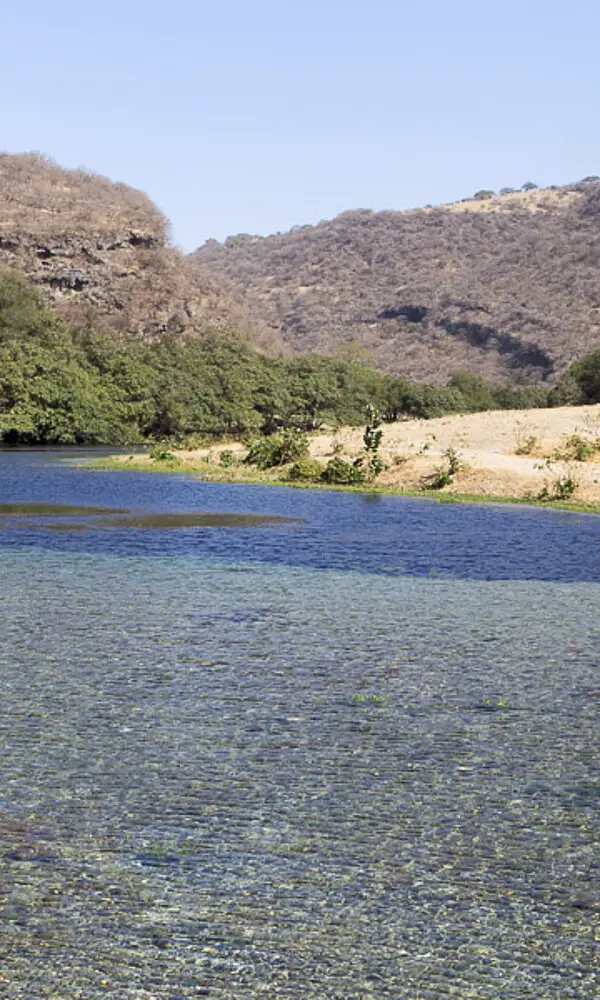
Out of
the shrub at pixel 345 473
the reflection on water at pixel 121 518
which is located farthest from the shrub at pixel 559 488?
the reflection on water at pixel 121 518

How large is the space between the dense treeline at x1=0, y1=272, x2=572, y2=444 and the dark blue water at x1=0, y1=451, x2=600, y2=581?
34927 mm

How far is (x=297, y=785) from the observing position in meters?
10.5

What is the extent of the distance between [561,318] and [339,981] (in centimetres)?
14440

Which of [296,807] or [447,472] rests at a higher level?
[447,472]

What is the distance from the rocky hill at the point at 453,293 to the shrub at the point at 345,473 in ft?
298

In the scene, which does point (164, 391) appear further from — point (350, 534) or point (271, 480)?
point (350, 534)

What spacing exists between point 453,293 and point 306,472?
117626 millimetres

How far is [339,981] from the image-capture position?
7.05m

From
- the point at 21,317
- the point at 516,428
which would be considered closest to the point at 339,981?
the point at 516,428

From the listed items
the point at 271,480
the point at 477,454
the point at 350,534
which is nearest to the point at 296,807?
the point at 350,534

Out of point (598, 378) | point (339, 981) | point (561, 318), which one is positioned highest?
point (561, 318)

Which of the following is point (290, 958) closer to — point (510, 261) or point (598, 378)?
point (598, 378)

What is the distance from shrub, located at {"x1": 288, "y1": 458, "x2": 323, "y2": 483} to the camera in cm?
5050

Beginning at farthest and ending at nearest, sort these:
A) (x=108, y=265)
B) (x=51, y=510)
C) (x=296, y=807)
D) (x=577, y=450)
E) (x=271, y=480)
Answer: (x=108, y=265), (x=271, y=480), (x=577, y=450), (x=51, y=510), (x=296, y=807)
